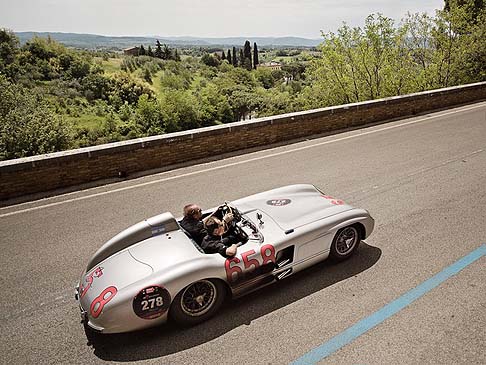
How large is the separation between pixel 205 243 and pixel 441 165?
21.2ft

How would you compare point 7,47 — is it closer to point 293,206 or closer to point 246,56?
point 293,206

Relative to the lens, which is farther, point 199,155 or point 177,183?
point 199,155

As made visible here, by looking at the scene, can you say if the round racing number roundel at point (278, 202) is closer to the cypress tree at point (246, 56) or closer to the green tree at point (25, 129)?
the green tree at point (25, 129)

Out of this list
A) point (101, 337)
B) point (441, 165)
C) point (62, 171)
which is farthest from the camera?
point (441, 165)

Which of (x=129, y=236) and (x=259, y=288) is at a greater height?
(x=129, y=236)

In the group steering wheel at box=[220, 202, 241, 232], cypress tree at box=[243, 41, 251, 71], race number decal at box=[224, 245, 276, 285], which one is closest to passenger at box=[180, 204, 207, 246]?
steering wheel at box=[220, 202, 241, 232]

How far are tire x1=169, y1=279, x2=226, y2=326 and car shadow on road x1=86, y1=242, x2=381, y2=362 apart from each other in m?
0.12

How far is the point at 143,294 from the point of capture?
335 cm

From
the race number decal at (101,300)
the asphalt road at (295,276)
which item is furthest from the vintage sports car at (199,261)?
the asphalt road at (295,276)

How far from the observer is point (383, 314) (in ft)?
12.3

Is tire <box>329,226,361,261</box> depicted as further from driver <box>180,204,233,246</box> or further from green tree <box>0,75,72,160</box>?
green tree <box>0,75,72,160</box>

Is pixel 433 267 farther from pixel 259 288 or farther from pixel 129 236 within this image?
pixel 129 236

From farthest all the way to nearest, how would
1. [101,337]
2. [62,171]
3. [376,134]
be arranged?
[376,134]
[62,171]
[101,337]

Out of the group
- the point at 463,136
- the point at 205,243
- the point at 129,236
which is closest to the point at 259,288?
the point at 205,243
